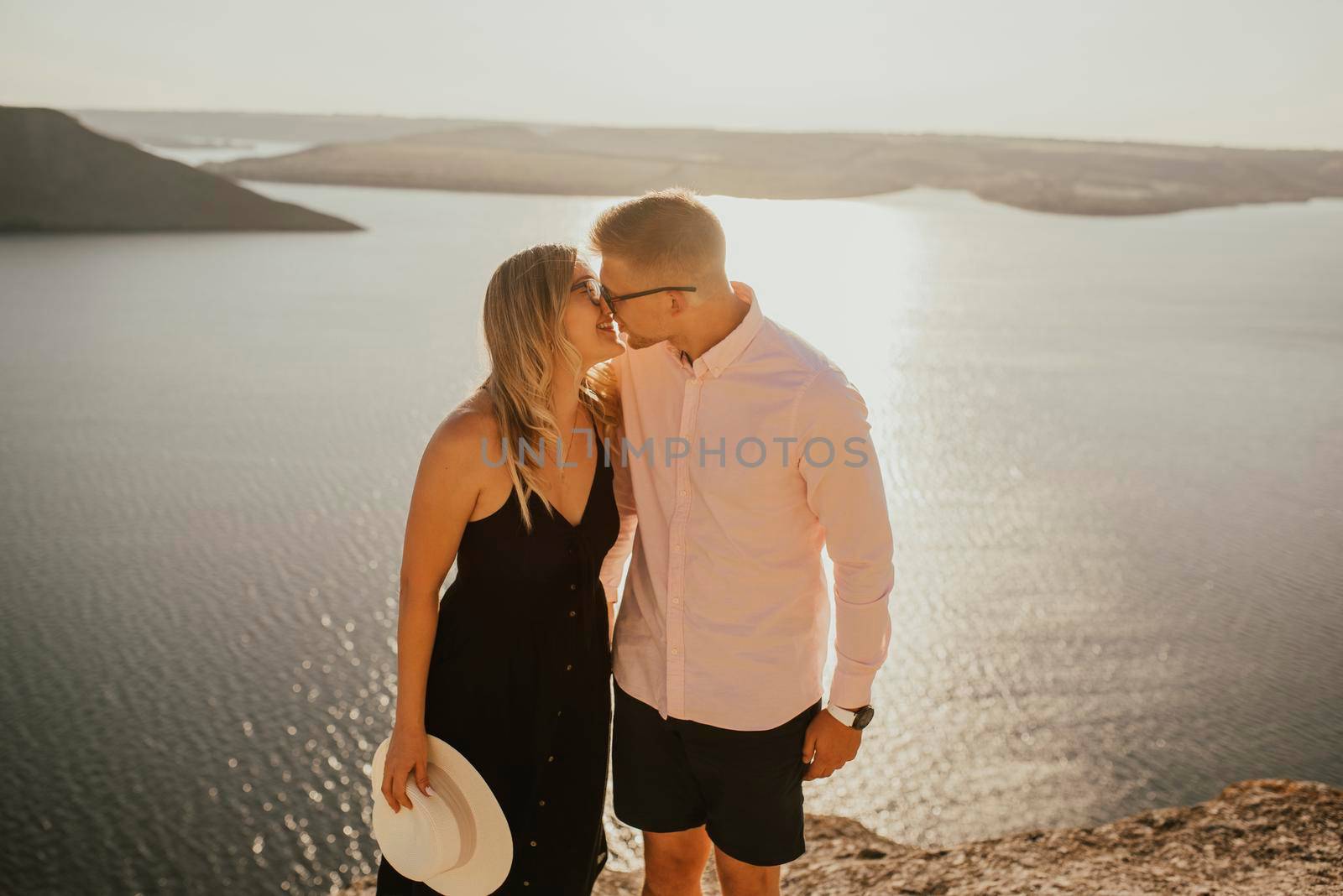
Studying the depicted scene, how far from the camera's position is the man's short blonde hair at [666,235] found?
1650 mm

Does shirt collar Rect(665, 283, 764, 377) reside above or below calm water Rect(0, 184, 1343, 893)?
above

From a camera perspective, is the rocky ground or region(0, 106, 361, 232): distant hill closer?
the rocky ground

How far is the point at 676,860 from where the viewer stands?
192cm

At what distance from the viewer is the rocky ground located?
7.80 feet

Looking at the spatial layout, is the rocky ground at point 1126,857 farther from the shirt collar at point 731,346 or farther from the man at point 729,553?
the shirt collar at point 731,346

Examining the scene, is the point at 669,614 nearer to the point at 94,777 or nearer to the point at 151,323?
the point at 94,777

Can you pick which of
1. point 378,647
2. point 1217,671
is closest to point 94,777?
point 378,647

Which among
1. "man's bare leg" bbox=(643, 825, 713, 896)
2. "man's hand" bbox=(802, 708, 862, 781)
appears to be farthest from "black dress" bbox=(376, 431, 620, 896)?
"man's hand" bbox=(802, 708, 862, 781)

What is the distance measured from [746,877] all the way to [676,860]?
149mm

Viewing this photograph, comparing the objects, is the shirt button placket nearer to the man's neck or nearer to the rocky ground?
the man's neck

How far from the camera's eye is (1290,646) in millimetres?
4223

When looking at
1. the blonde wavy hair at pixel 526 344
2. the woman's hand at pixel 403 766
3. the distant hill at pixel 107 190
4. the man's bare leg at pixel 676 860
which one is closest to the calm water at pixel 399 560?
the man's bare leg at pixel 676 860

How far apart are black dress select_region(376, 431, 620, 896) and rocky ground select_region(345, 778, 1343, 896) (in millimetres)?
782

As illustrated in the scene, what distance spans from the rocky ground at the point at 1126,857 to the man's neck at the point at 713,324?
1506mm
